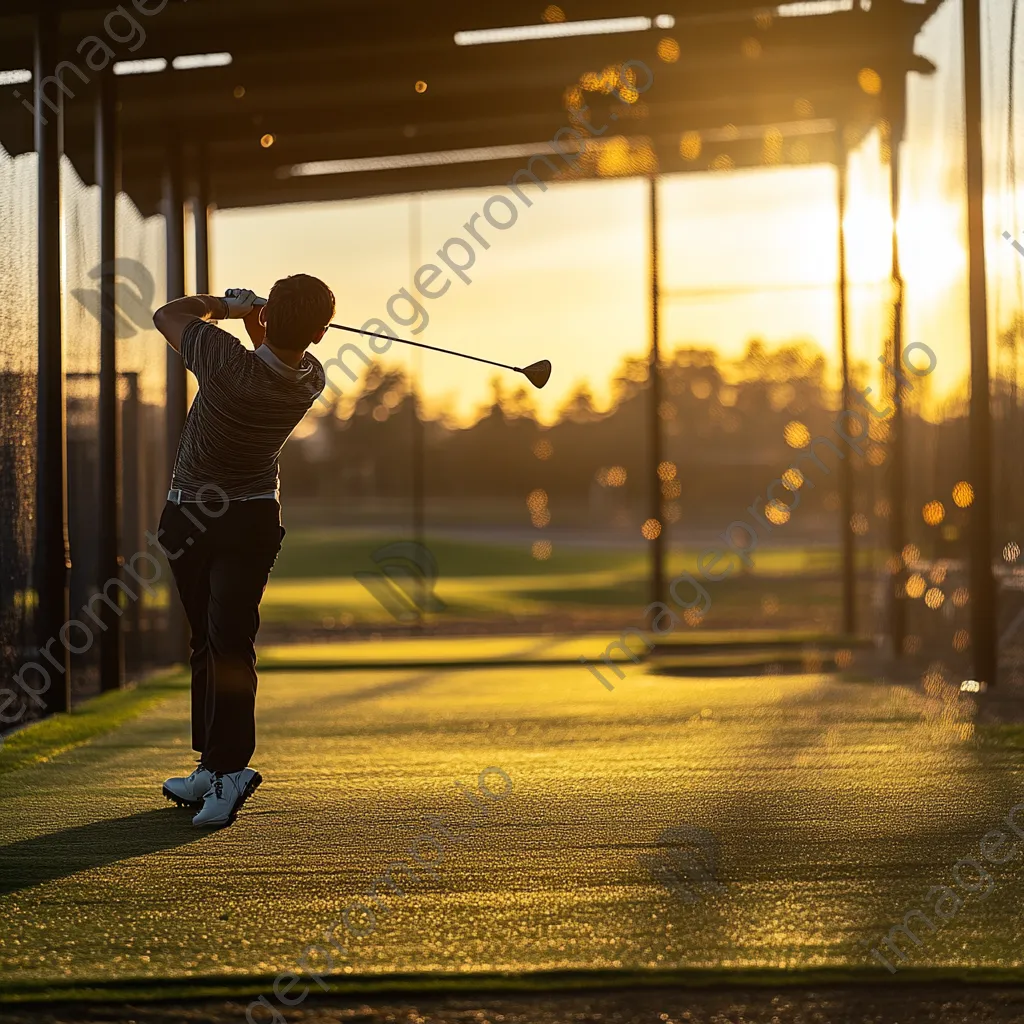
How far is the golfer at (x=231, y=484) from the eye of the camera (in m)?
3.35

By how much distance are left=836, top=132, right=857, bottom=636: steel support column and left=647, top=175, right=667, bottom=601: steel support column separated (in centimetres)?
121

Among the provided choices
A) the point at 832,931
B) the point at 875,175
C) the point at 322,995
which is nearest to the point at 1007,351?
the point at 875,175

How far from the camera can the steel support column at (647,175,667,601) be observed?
31.1 feet

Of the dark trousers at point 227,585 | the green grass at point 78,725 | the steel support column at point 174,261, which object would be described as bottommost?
the green grass at point 78,725

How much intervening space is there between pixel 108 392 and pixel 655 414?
13.8 feet

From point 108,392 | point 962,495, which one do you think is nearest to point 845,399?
point 962,495

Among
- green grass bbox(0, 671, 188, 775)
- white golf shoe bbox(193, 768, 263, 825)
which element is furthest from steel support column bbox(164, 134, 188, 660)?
white golf shoe bbox(193, 768, 263, 825)

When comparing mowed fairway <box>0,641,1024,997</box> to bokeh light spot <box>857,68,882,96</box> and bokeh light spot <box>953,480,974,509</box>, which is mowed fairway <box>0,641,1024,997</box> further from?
bokeh light spot <box>857,68,882,96</box>

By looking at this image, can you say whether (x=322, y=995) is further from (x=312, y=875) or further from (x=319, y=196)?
(x=319, y=196)

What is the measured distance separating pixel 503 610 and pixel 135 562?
8419 millimetres

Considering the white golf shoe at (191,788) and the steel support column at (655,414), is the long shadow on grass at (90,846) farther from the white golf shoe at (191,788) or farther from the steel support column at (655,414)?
the steel support column at (655,414)

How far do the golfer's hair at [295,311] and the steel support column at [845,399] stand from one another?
6.42 meters

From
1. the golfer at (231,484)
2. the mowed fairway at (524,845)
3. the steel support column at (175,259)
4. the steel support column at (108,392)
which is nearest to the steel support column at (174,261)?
the steel support column at (175,259)

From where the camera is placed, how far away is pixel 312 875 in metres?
2.85
